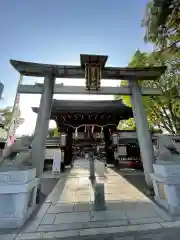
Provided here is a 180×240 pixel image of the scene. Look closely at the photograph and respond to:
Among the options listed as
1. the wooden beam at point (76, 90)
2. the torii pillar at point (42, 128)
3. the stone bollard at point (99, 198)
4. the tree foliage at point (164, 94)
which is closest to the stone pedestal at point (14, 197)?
the torii pillar at point (42, 128)

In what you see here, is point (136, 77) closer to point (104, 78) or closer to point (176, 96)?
point (104, 78)

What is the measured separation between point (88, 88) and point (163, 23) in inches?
278

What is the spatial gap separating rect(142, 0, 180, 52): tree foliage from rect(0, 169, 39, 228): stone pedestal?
1039 cm

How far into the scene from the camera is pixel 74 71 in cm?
585

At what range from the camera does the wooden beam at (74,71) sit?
5.60 m

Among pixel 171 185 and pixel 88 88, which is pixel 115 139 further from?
pixel 171 185

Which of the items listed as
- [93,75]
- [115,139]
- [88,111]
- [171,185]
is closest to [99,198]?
[171,185]

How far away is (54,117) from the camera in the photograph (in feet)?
39.7

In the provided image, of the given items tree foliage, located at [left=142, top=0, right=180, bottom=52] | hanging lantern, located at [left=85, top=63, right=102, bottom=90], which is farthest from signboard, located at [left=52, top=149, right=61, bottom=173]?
tree foliage, located at [left=142, top=0, right=180, bottom=52]

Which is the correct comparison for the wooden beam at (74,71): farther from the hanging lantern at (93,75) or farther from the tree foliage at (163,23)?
the tree foliage at (163,23)

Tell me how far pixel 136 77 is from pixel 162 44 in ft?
18.2

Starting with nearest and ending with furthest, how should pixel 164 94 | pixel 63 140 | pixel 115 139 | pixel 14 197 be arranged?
pixel 14 197 → pixel 164 94 → pixel 63 140 → pixel 115 139

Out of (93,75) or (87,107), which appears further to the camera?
(87,107)

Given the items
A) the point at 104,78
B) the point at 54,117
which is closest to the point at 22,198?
the point at 104,78
